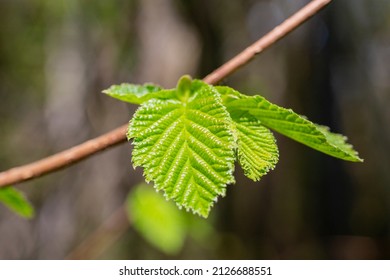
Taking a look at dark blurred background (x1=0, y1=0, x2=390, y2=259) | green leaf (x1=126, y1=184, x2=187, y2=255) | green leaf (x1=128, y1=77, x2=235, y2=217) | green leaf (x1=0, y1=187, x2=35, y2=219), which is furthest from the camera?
dark blurred background (x1=0, y1=0, x2=390, y2=259)

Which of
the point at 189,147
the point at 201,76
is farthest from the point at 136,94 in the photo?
the point at 201,76

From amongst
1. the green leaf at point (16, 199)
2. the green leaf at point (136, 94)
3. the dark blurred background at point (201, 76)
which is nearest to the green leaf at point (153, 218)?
the dark blurred background at point (201, 76)

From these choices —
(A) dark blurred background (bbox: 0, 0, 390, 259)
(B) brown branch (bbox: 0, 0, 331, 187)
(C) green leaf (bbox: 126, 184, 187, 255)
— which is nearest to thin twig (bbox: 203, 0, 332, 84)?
(B) brown branch (bbox: 0, 0, 331, 187)

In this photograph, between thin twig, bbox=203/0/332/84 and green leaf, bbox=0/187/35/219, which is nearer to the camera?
thin twig, bbox=203/0/332/84

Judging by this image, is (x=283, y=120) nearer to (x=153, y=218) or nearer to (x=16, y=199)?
(x=16, y=199)

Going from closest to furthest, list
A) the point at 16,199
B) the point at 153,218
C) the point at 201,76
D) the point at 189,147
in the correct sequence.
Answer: the point at 189,147
the point at 16,199
the point at 153,218
the point at 201,76

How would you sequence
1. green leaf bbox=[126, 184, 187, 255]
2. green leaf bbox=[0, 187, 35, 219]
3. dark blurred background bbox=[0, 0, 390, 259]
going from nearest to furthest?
green leaf bbox=[0, 187, 35, 219], green leaf bbox=[126, 184, 187, 255], dark blurred background bbox=[0, 0, 390, 259]

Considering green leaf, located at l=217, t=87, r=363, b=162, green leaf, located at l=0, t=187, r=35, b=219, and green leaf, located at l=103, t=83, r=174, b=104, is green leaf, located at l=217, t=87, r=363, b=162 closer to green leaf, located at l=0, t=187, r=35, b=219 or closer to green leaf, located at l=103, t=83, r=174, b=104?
green leaf, located at l=103, t=83, r=174, b=104
